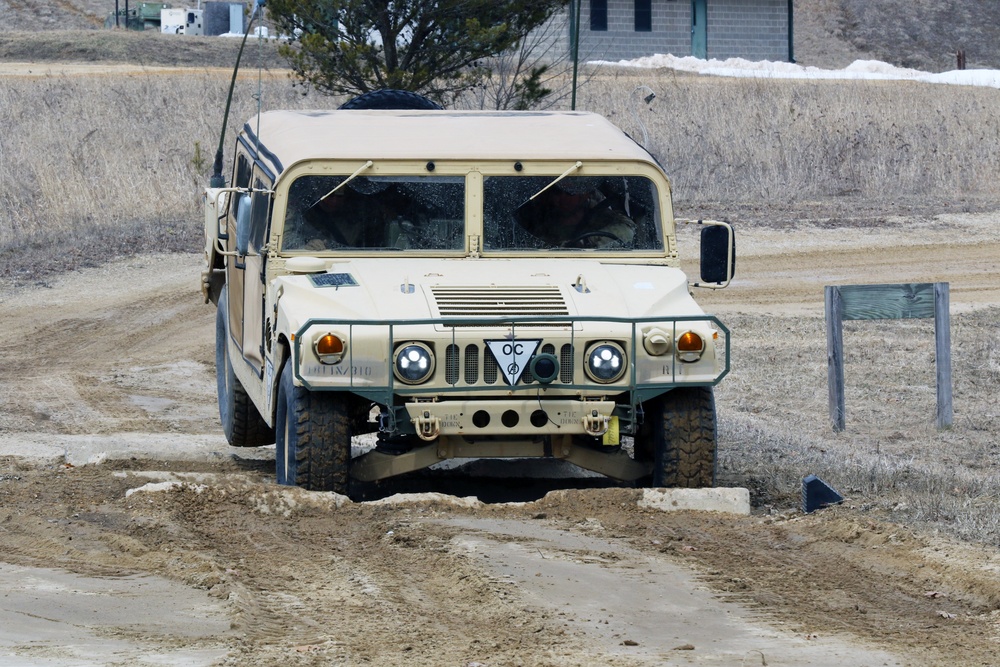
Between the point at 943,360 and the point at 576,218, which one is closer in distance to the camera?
the point at 576,218

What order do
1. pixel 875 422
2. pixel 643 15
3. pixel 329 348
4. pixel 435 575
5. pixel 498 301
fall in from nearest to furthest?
pixel 435 575 → pixel 329 348 → pixel 498 301 → pixel 875 422 → pixel 643 15

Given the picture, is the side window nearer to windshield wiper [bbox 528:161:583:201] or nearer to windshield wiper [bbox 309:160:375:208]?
windshield wiper [bbox 309:160:375:208]

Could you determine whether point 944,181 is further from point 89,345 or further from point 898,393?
point 89,345

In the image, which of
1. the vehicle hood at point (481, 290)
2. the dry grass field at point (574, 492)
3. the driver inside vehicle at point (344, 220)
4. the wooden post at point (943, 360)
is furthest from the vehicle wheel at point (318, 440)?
the wooden post at point (943, 360)

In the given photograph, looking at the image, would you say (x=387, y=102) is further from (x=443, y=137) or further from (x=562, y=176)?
(x=562, y=176)

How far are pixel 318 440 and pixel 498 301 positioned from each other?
42.2 inches

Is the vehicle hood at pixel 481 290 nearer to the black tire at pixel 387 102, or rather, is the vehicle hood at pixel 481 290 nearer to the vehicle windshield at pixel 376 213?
the vehicle windshield at pixel 376 213

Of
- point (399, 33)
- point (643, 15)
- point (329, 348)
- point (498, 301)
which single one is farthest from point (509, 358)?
point (643, 15)

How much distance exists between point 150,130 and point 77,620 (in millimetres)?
20444

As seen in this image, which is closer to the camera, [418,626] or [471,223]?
[418,626]

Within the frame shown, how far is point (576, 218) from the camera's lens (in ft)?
26.3

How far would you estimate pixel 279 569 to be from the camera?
5922mm

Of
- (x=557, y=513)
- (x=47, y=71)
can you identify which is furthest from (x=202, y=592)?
(x=47, y=71)

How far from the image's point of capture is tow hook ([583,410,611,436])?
6.96 metres
